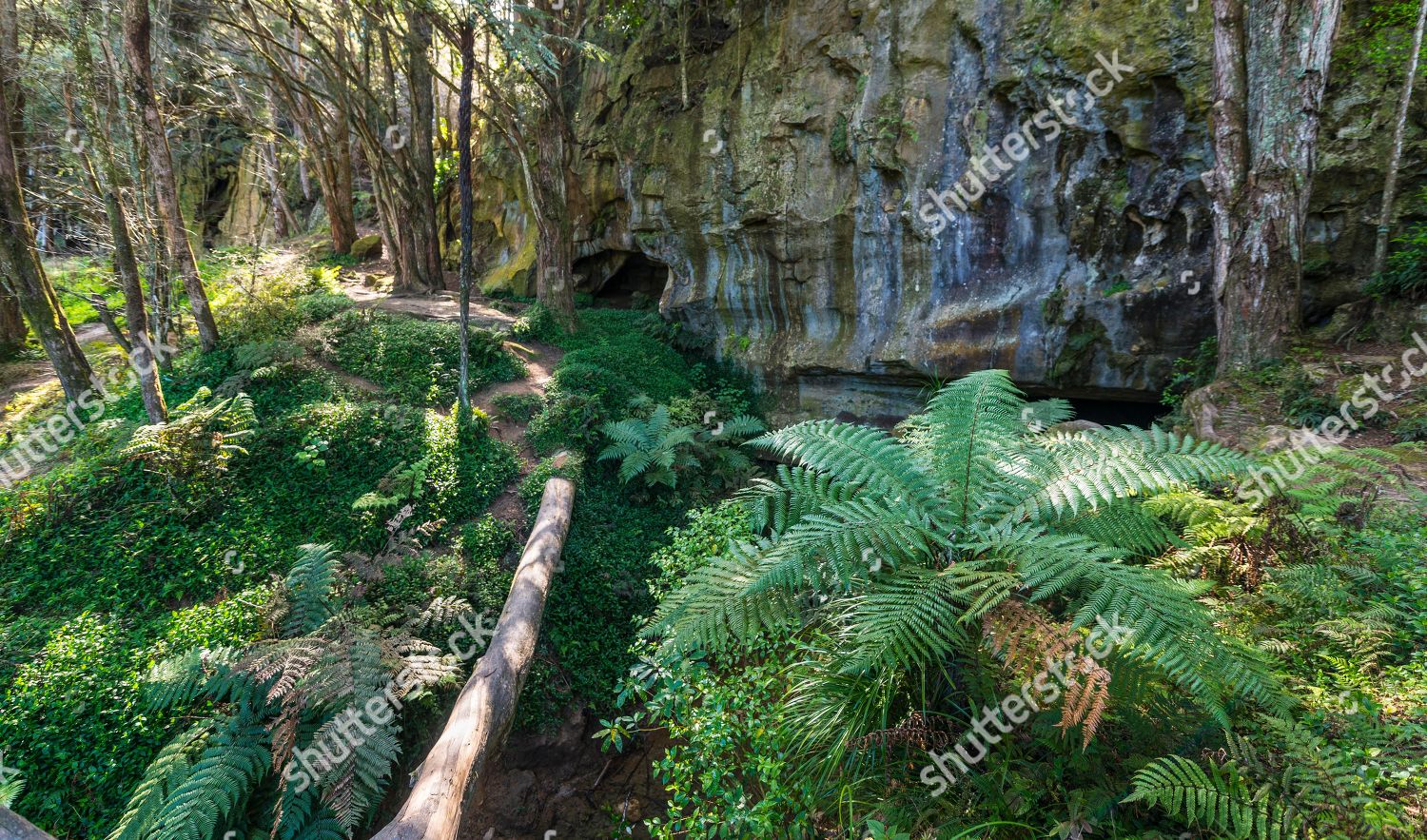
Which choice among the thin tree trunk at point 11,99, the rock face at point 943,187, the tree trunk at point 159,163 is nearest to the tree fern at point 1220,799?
the rock face at point 943,187

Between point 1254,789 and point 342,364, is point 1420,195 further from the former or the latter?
point 342,364

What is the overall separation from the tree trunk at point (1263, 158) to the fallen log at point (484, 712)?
657 centimetres

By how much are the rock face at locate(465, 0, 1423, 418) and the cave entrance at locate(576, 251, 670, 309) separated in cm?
181

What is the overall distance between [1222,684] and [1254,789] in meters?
0.32

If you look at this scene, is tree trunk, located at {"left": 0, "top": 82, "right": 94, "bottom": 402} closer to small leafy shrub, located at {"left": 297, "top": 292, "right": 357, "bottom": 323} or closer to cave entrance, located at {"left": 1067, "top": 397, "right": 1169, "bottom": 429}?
small leafy shrub, located at {"left": 297, "top": 292, "right": 357, "bottom": 323}

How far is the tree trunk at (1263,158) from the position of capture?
17.5 ft

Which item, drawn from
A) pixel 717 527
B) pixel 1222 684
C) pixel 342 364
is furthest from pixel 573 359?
pixel 1222 684

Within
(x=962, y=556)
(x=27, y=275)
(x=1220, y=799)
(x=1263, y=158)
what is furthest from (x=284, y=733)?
(x=1263, y=158)

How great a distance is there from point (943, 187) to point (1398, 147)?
4.19 m

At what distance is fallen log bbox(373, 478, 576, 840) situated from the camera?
10.6 feet

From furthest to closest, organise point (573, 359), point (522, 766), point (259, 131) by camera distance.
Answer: point (259, 131), point (573, 359), point (522, 766)

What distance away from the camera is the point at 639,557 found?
253 inches

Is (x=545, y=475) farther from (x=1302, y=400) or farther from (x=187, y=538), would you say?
(x=1302, y=400)

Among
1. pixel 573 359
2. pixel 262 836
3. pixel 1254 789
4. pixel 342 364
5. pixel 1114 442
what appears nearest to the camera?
pixel 1254 789
